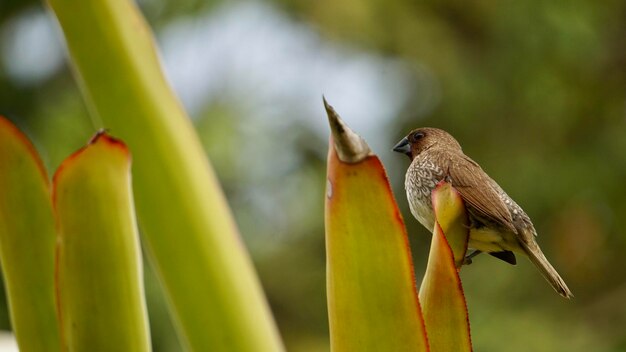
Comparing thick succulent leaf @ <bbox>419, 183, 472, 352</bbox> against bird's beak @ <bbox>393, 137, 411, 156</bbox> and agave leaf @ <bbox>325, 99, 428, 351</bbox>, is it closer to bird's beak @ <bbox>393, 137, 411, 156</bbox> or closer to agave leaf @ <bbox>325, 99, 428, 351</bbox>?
agave leaf @ <bbox>325, 99, 428, 351</bbox>

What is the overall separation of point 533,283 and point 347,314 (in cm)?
905

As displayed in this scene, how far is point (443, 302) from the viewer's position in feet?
3.02

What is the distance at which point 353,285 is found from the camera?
84 cm

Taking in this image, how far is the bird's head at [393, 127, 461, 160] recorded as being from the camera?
4.96 ft

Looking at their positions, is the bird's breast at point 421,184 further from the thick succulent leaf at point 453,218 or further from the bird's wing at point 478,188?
the thick succulent leaf at point 453,218

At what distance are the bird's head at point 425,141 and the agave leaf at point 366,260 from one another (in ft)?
2.12

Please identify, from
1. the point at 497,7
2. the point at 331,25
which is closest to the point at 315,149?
the point at 331,25

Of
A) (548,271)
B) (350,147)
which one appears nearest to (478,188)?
(548,271)

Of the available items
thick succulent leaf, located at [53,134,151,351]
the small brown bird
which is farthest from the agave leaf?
the small brown bird

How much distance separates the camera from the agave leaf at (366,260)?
0.82 metres

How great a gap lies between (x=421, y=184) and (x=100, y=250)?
74 cm

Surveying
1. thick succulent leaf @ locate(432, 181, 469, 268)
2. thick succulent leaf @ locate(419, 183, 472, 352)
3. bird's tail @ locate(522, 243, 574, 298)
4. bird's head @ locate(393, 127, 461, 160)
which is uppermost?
bird's head @ locate(393, 127, 461, 160)

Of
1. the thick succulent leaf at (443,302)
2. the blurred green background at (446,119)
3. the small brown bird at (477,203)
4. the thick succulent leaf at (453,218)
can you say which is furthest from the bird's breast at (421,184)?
the blurred green background at (446,119)

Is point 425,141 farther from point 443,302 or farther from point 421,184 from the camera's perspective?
point 443,302
